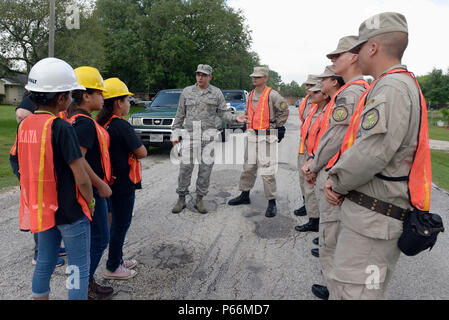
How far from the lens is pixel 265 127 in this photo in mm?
5012

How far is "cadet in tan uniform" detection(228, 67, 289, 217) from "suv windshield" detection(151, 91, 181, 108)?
5439 millimetres

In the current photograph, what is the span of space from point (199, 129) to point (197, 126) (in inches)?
2.2

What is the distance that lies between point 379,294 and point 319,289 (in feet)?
3.51

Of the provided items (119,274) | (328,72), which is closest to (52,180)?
(119,274)

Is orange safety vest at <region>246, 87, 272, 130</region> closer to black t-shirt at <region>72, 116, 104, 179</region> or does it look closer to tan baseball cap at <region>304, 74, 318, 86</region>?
tan baseball cap at <region>304, 74, 318, 86</region>

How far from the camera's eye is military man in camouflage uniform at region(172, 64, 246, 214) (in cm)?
499

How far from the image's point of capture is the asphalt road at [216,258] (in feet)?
9.59

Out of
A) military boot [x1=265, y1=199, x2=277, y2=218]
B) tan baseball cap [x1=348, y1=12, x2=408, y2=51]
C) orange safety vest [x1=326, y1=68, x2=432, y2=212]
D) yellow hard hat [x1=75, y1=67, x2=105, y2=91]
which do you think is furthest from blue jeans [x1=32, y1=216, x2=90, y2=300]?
military boot [x1=265, y1=199, x2=277, y2=218]

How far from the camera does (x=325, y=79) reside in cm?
358

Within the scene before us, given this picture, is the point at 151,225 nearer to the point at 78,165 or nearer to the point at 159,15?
the point at 78,165

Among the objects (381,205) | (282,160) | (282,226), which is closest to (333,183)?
(381,205)

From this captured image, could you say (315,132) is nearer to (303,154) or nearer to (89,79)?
(303,154)

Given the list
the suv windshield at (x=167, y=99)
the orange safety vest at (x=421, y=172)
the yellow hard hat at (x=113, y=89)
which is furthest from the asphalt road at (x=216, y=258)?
the suv windshield at (x=167, y=99)
